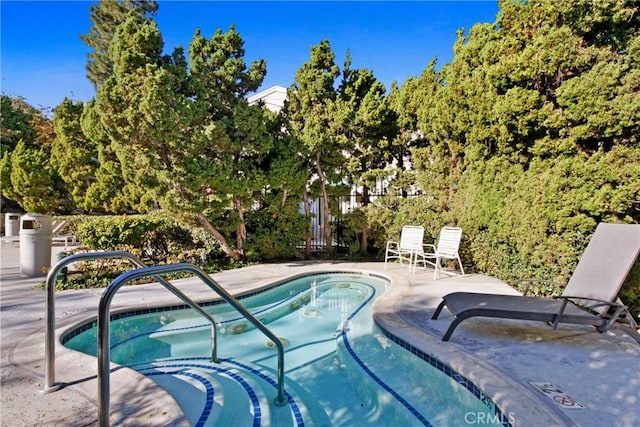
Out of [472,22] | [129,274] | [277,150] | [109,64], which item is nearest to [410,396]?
[129,274]

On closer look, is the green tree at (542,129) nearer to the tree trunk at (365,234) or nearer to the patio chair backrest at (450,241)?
the patio chair backrest at (450,241)

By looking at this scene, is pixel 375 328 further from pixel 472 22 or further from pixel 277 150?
pixel 472 22

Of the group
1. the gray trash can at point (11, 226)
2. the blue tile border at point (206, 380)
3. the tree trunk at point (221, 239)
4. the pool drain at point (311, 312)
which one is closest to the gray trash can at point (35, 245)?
the tree trunk at point (221, 239)

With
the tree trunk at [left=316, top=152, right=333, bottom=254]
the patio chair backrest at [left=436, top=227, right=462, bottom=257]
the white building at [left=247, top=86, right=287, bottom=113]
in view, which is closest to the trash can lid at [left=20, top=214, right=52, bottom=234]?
the tree trunk at [left=316, top=152, right=333, bottom=254]

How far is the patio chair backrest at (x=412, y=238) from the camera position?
811cm

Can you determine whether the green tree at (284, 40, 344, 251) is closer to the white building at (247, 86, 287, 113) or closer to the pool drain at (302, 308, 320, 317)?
the pool drain at (302, 308, 320, 317)

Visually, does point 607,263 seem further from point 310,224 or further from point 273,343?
point 310,224

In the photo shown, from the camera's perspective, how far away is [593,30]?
5.51 meters

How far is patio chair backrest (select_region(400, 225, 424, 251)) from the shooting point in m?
8.11

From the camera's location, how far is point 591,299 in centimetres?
363

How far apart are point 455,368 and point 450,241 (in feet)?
15.5

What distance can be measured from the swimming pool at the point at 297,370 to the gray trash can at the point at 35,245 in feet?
13.1
